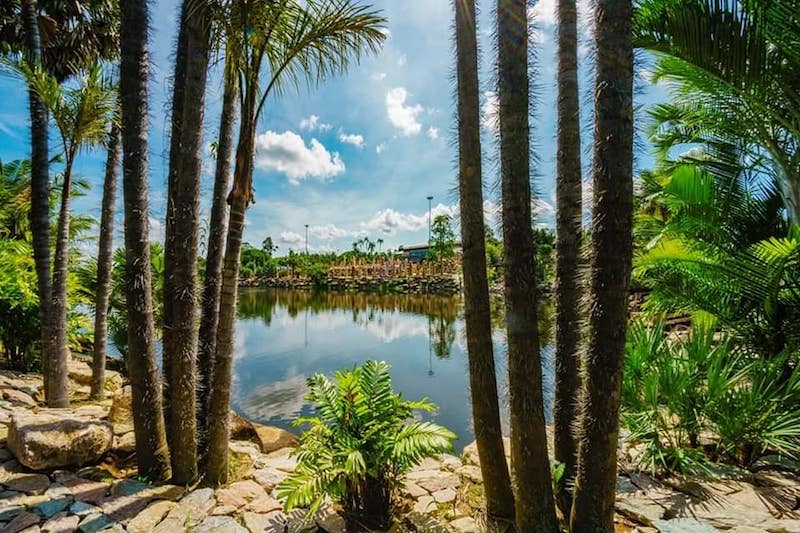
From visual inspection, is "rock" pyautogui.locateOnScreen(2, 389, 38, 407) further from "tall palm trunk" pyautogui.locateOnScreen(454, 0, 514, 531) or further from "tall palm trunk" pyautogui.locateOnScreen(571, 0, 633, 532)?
"tall palm trunk" pyautogui.locateOnScreen(571, 0, 633, 532)

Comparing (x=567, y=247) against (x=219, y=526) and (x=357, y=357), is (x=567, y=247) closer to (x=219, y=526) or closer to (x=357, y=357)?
(x=219, y=526)

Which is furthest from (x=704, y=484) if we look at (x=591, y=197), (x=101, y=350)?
(x=101, y=350)

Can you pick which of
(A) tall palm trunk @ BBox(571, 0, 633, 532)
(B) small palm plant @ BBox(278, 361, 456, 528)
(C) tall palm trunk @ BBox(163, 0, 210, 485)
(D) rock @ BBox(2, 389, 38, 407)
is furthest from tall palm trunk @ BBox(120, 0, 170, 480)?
(A) tall palm trunk @ BBox(571, 0, 633, 532)

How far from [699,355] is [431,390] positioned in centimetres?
526

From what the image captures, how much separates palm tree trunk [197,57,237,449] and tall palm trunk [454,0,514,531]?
7.30 ft

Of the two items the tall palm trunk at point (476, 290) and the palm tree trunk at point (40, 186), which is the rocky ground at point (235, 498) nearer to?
the tall palm trunk at point (476, 290)

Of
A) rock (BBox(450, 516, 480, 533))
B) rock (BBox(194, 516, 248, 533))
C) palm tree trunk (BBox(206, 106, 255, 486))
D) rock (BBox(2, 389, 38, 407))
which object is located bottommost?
rock (BBox(450, 516, 480, 533))

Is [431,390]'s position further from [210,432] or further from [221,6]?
[221,6]

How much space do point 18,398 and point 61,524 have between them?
319 cm

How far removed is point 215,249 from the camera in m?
3.53

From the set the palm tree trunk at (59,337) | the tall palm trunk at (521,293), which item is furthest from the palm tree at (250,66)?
the palm tree trunk at (59,337)

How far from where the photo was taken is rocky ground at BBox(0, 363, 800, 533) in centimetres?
224

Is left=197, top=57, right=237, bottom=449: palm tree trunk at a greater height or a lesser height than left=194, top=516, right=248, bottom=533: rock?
greater

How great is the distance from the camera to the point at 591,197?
5.86 ft
